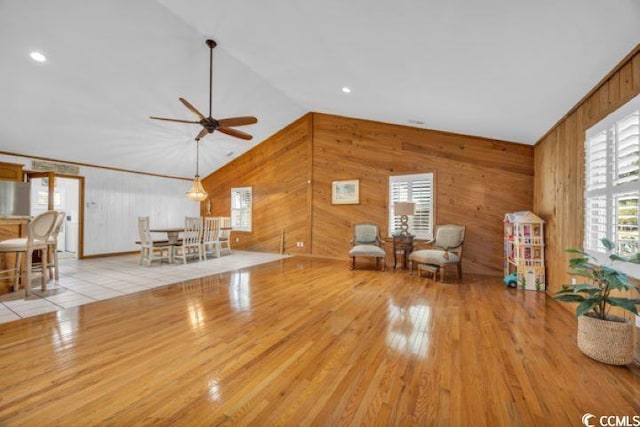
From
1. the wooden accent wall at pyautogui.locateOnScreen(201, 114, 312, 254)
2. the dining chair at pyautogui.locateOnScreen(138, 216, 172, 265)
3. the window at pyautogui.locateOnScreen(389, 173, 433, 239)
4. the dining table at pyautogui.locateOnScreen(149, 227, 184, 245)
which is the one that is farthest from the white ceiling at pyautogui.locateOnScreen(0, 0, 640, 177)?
the dining table at pyautogui.locateOnScreen(149, 227, 184, 245)

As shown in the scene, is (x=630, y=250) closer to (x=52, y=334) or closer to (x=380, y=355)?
(x=380, y=355)

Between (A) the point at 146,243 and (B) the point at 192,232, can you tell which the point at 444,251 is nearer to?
(B) the point at 192,232

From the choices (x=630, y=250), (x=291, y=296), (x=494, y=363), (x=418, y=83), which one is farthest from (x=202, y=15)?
(x=630, y=250)

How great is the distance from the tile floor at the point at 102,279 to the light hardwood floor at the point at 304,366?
1.39 feet

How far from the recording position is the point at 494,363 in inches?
75.9

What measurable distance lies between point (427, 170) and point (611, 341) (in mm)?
4091

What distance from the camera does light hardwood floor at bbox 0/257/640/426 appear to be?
4.70 feet

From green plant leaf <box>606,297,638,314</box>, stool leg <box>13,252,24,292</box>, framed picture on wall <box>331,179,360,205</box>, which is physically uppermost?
framed picture on wall <box>331,179,360,205</box>

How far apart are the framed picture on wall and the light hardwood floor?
11.1 ft

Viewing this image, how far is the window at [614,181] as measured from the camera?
2.11 metres

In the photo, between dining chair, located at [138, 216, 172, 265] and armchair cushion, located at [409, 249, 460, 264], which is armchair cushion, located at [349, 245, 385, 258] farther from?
dining chair, located at [138, 216, 172, 265]

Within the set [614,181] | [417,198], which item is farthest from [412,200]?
[614,181]

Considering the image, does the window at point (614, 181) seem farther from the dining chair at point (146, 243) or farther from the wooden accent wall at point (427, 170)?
the dining chair at point (146, 243)

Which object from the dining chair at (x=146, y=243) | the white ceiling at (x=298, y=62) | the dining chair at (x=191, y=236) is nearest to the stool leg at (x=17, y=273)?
the dining chair at (x=146, y=243)
